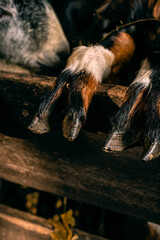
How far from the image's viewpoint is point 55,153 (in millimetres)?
761

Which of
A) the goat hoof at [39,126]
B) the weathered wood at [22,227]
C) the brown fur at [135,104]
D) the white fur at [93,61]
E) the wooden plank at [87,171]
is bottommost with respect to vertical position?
the weathered wood at [22,227]

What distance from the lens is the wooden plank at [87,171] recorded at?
671mm

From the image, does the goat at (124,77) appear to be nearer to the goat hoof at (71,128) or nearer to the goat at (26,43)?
the goat hoof at (71,128)

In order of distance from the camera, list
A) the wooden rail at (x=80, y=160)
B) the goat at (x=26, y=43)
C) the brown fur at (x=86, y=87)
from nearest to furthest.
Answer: the brown fur at (x=86, y=87) → the wooden rail at (x=80, y=160) → the goat at (x=26, y=43)

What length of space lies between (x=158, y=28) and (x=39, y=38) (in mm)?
475

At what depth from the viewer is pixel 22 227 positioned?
1026 mm

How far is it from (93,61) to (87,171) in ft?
1.19

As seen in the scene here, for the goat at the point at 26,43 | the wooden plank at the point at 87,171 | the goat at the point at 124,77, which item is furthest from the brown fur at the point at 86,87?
the goat at the point at 26,43

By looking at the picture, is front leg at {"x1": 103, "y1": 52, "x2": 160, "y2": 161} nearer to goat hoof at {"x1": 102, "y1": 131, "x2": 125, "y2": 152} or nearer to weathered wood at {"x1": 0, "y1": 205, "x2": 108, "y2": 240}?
goat hoof at {"x1": 102, "y1": 131, "x2": 125, "y2": 152}

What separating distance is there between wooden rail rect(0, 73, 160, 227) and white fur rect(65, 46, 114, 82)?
0.06 meters

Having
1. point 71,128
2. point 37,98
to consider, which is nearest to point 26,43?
point 37,98

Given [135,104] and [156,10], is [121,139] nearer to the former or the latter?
[135,104]

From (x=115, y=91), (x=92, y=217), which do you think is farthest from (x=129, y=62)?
(x=92, y=217)

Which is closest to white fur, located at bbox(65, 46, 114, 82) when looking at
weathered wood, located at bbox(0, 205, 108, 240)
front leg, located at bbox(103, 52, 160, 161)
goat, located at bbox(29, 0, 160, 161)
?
goat, located at bbox(29, 0, 160, 161)
